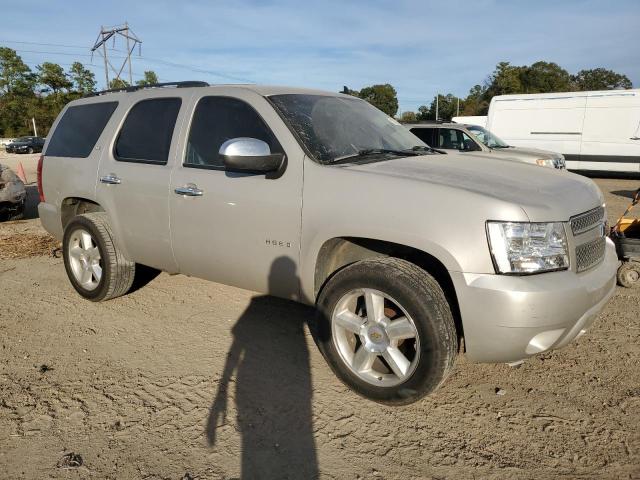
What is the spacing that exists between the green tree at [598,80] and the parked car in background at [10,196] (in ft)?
233

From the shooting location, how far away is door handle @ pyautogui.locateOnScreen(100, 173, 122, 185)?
4.08 m

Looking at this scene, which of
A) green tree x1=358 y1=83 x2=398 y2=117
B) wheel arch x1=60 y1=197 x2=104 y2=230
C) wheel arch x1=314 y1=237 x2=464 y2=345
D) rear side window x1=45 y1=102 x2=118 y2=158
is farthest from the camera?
green tree x1=358 y1=83 x2=398 y2=117

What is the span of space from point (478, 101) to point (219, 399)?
72.8 meters

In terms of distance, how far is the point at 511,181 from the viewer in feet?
9.24

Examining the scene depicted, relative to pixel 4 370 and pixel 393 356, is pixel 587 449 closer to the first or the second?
pixel 393 356

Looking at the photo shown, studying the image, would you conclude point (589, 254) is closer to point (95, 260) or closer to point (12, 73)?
point (95, 260)

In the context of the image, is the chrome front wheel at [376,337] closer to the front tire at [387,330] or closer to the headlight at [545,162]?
the front tire at [387,330]

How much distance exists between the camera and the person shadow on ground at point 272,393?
240cm

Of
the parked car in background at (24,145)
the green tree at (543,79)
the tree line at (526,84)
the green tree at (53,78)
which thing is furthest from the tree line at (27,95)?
the green tree at (543,79)

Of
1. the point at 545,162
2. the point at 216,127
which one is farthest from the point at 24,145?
the point at 216,127

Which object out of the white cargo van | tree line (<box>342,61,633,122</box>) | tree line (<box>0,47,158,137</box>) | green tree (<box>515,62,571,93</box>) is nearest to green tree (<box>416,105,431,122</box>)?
tree line (<box>342,61,633,122</box>)

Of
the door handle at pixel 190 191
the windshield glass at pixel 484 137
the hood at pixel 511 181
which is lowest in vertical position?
the door handle at pixel 190 191

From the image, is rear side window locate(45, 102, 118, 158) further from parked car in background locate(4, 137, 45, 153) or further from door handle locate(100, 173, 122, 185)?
parked car in background locate(4, 137, 45, 153)

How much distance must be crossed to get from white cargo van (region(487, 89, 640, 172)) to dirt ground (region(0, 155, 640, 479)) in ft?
39.7
